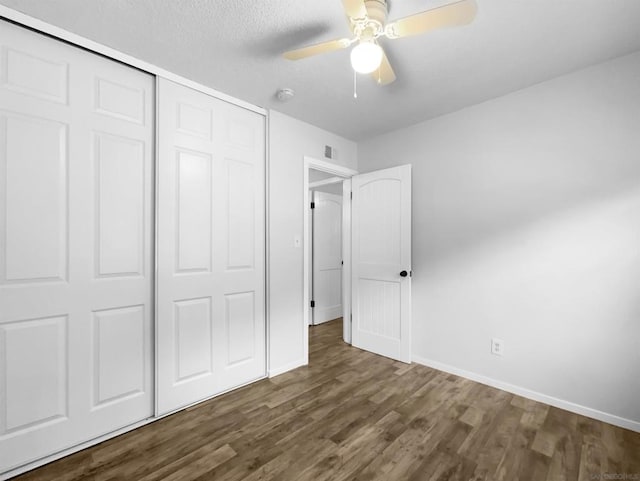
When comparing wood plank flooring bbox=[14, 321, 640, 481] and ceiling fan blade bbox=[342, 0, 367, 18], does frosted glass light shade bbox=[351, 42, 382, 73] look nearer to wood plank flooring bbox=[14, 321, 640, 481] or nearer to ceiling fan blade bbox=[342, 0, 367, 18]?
ceiling fan blade bbox=[342, 0, 367, 18]

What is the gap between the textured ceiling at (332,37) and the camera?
163cm

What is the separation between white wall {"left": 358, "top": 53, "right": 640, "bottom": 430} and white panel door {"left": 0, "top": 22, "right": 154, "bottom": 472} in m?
2.57

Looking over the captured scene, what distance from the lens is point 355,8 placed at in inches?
53.0

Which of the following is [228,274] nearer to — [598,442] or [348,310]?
[348,310]

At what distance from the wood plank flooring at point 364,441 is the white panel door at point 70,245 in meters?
0.29

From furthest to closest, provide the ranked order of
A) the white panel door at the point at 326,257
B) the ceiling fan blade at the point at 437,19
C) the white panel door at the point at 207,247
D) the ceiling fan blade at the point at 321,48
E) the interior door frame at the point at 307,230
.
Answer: the white panel door at the point at 326,257, the interior door frame at the point at 307,230, the white panel door at the point at 207,247, the ceiling fan blade at the point at 321,48, the ceiling fan blade at the point at 437,19

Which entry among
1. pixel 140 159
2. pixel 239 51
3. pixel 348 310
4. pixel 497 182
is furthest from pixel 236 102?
pixel 348 310

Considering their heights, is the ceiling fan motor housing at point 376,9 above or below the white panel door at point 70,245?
above

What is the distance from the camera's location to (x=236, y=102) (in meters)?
2.61

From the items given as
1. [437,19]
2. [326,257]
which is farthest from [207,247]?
[326,257]

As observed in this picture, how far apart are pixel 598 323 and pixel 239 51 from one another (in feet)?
10.4

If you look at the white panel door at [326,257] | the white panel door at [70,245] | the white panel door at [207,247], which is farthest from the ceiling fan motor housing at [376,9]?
the white panel door at [326,257]

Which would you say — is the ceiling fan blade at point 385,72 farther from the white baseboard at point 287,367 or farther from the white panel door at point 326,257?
the white panel door at point 326,257

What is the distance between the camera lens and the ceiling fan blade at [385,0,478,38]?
1250 mm
